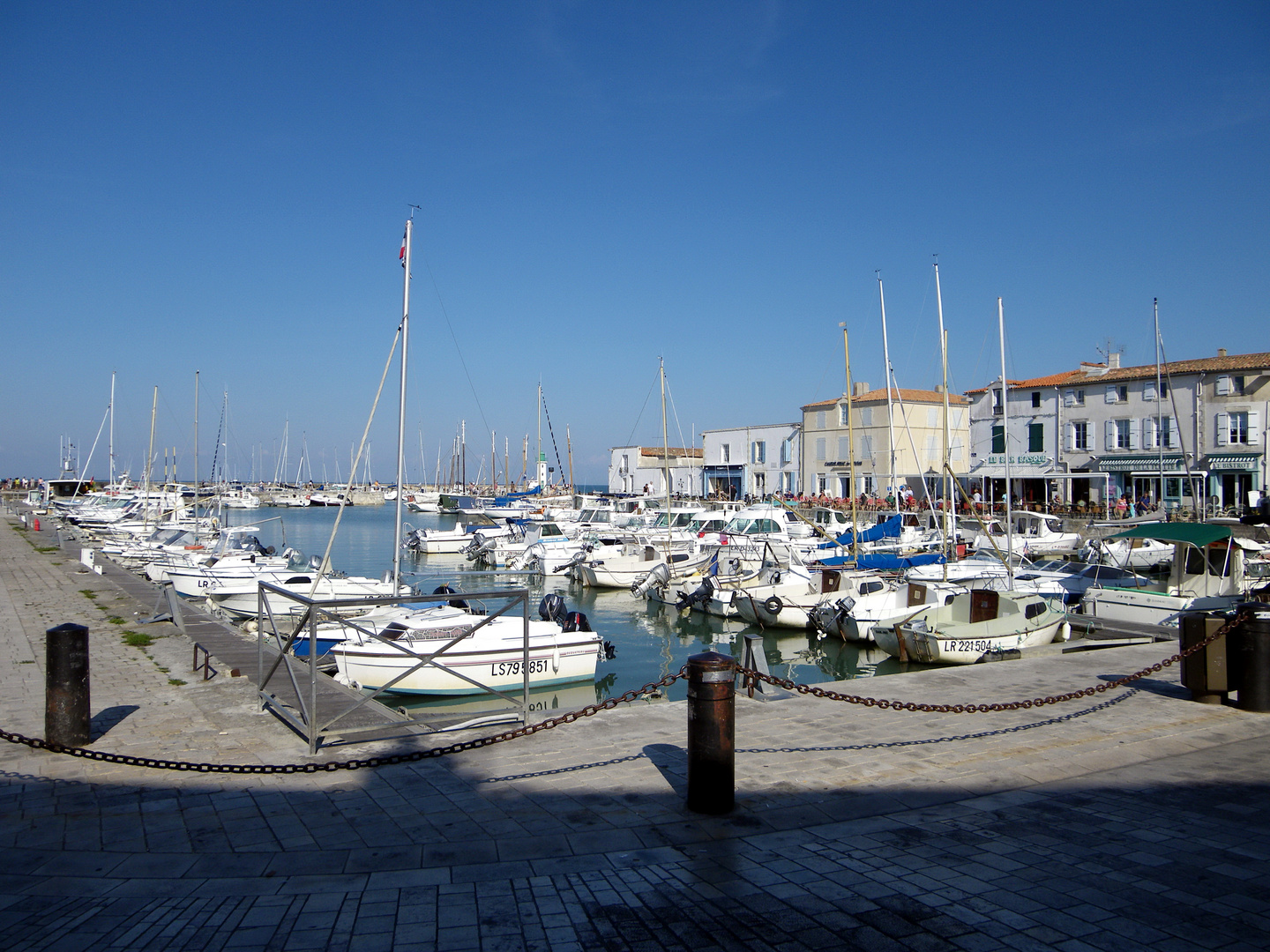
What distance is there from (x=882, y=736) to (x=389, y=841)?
4682 mm

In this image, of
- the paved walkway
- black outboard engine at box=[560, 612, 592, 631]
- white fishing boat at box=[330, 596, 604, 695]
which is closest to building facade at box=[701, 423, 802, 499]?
black outboard engine at box=[560, 612, 592, 631]

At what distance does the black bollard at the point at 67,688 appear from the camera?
7484mm

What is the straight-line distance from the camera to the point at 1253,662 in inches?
348

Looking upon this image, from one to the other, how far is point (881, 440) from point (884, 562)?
99.8ft

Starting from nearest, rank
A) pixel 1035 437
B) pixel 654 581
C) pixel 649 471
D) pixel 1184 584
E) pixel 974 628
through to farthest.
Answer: pixel 974 628, pixel 1184 584, pixel 654 581, pixel 1035 437, pixel 649 471

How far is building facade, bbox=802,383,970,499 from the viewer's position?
58.4 metres

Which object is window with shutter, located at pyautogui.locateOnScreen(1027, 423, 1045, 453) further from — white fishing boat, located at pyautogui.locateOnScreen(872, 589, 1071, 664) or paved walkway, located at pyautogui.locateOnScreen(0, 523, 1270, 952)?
paved walkway, located at pyautogui.locateOnScreen(0, 523, 1270, 952)

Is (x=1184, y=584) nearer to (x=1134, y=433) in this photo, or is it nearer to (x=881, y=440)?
(x=1134, y=433)

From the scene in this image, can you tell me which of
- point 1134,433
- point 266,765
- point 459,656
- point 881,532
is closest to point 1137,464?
point 1134,433

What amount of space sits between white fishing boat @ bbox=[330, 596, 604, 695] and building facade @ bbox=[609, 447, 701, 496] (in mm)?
61381

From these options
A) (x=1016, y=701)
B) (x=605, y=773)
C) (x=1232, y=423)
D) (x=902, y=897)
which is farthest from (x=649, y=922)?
(x=1232, y=423)

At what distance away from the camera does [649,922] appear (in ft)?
14.4

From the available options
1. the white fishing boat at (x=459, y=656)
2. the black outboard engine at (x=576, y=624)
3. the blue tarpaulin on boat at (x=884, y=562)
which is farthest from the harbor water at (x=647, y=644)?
the blue tarpaulin on boat at (x=884, y=562)

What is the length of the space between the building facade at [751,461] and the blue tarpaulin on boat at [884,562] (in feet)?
111
